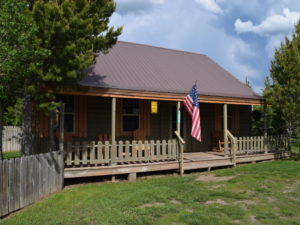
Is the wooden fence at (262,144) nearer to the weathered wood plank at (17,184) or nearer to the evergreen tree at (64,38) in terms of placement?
the evergreen tree at (64,38)

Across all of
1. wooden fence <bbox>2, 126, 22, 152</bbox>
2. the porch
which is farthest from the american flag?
wooden fence <bbox>2, 126, 22, 152</bbox>

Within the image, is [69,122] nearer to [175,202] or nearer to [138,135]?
[138,135]

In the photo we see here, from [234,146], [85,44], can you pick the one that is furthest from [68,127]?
[234,146]

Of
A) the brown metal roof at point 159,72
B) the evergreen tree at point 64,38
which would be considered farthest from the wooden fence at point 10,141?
the evergreen tree at point 64,38

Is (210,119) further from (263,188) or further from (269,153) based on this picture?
(263,188)

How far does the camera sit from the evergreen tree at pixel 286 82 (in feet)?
39.7

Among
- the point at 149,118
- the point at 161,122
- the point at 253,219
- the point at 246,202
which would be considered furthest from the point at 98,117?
the point at 253,219

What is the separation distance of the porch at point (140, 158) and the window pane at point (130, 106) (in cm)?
157

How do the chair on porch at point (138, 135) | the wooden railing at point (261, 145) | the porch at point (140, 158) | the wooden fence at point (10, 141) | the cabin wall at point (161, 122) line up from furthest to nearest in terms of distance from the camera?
the wooden fence at point (10, 141), the cabin wall at point (161, 122), the wooden railing at point (261, 145), the chair on porch at point (138, 135), the porch at point (140, 158)

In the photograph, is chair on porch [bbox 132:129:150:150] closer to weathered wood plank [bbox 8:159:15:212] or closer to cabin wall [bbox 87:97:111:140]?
cabin wall [bbox 87:97:111:140]

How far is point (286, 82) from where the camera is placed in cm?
1241

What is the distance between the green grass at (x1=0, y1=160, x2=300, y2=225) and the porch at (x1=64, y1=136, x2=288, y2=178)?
1.69ft

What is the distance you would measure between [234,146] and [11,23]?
8.98m

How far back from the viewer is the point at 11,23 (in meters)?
5.82
